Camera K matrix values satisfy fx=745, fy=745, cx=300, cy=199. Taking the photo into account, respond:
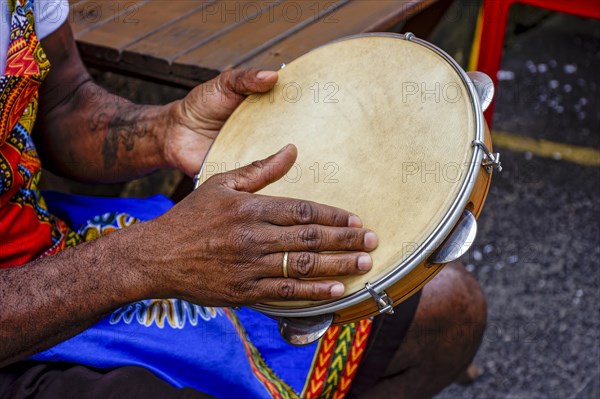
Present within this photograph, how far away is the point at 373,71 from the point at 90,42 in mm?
765

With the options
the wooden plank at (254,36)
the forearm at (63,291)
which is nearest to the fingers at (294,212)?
the forearm at (63,291)

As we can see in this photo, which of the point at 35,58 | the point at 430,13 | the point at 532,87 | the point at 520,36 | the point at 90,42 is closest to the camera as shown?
the point at 35,58

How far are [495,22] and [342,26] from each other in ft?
2.13

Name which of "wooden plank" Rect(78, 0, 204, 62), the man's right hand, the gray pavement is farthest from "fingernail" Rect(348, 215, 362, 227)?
the gray pavement

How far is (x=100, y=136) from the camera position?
1.51 metres

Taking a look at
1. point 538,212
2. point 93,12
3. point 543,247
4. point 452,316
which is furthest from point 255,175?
point 538,212

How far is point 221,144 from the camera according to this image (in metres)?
1.29

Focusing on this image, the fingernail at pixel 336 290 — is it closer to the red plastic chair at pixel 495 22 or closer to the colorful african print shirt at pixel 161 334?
the colorful african print shirt at pixel 161 334

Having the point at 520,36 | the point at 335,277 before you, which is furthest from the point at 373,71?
the point at 520,36

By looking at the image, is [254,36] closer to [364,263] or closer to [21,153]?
[21,153]

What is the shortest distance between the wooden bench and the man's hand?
0.48ft

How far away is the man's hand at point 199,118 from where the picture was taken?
137 cm

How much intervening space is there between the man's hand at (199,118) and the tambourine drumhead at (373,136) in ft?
0.17

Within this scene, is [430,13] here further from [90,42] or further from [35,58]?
[35,58]
